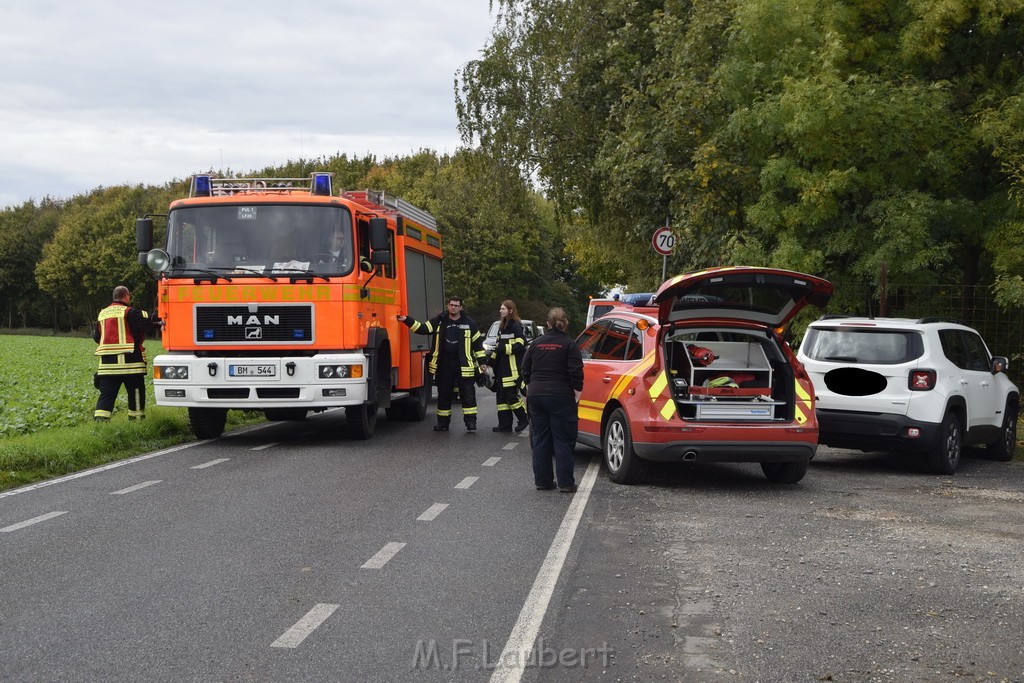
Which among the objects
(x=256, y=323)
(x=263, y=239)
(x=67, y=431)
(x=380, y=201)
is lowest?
(x=67, y=431)

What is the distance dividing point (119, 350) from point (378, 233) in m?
3.84

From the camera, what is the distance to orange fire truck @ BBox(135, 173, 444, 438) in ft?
44.2

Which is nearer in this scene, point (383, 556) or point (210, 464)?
point (383, 556)

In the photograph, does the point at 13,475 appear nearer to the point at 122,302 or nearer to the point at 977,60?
the point at 122,302

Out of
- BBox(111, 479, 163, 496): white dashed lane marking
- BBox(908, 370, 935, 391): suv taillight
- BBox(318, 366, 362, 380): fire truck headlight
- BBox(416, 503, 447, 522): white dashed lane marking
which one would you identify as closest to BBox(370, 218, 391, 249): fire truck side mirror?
BBox(318, 366, 362, 380): fire truck headlight

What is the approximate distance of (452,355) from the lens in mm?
16078

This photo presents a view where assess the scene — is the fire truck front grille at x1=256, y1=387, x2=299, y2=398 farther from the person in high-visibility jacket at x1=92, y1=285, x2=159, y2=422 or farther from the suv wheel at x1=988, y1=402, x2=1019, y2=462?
the suv wheel at x1=988, y1=402, x2=1019, y2=462

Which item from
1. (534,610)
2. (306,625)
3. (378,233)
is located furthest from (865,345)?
(306,625)

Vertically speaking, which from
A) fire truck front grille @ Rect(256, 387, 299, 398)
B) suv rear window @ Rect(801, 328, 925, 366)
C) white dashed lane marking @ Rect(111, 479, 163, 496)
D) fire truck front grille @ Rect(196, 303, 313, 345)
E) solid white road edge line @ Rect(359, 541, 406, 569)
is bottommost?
solid white road edge line @ Rect(359, 541, 406, 569)

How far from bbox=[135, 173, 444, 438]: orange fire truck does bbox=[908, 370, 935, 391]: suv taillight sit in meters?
6.11

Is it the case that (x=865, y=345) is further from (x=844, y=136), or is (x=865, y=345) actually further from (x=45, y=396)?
(x=45, y=396)

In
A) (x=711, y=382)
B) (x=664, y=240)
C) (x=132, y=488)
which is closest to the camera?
(x=132, y=488)

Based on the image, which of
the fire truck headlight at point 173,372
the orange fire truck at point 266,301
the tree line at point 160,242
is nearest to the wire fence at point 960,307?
the orange fire truck at point 266,301

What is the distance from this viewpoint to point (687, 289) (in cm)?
1030
